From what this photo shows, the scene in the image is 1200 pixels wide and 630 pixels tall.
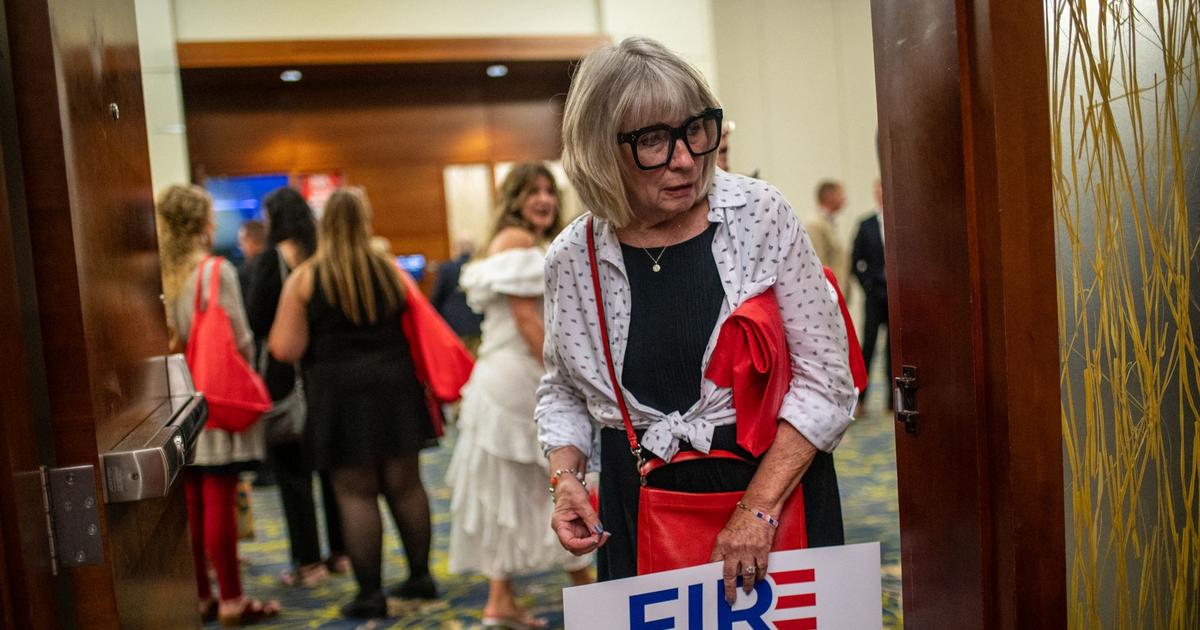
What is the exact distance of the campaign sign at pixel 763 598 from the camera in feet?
5.09

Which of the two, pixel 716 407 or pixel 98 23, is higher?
pixel 98 23

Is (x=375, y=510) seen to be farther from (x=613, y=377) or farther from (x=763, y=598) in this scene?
(x=763, y=598)

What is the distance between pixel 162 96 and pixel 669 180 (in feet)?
24.5

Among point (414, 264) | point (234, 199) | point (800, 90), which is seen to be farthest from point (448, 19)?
point (800, 90)

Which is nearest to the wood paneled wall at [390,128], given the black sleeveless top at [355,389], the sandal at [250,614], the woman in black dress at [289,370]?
the woman in black dress at [289,370]

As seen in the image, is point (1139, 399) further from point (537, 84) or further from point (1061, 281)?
point (537, 84)

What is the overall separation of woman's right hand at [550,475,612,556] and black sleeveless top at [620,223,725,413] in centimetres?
20

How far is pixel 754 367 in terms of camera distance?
158cm

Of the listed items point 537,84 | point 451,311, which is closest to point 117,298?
point 451,311

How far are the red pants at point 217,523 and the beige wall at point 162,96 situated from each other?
4.53m

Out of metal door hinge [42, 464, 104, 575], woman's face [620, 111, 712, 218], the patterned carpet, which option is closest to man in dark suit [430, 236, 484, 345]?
the patterned carpet

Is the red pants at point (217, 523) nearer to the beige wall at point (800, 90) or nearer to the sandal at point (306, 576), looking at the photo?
the sandal at point (306, 576)

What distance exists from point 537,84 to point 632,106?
31.3ft

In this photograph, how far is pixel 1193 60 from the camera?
1.61 m
